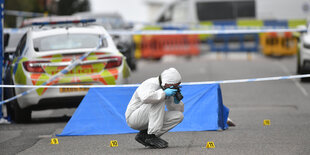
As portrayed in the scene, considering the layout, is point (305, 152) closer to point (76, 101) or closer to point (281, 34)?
point (76, 101)

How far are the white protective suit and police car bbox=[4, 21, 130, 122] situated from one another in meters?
3.08

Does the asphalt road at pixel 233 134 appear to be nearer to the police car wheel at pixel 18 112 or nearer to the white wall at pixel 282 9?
the police car wheel at pixel 18 112

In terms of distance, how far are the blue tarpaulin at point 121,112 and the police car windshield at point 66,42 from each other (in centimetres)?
186

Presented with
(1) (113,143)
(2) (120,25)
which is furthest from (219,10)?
(1) (113,143)

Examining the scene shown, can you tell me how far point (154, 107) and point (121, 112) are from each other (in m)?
2.04

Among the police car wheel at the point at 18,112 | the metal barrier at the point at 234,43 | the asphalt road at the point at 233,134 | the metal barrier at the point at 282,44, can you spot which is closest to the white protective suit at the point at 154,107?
the asphalt road at the point at 233,134

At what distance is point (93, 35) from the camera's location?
13.1 m

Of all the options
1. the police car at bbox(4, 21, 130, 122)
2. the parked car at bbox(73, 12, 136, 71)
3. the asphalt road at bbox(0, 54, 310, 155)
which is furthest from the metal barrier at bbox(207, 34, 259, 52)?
the police car at bbox(4, 21, 130, 122)

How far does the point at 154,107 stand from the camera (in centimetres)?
901

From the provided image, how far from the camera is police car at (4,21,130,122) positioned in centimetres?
1216

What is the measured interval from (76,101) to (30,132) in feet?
3.45

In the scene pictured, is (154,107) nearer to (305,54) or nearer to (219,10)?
(305,54)

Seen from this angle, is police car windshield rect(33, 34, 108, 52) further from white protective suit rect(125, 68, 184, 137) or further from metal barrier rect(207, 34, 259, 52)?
metal barrier rect(207, 34, 259, 52)

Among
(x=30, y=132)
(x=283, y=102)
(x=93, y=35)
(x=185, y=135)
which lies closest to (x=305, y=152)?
(x=185, y=135)
